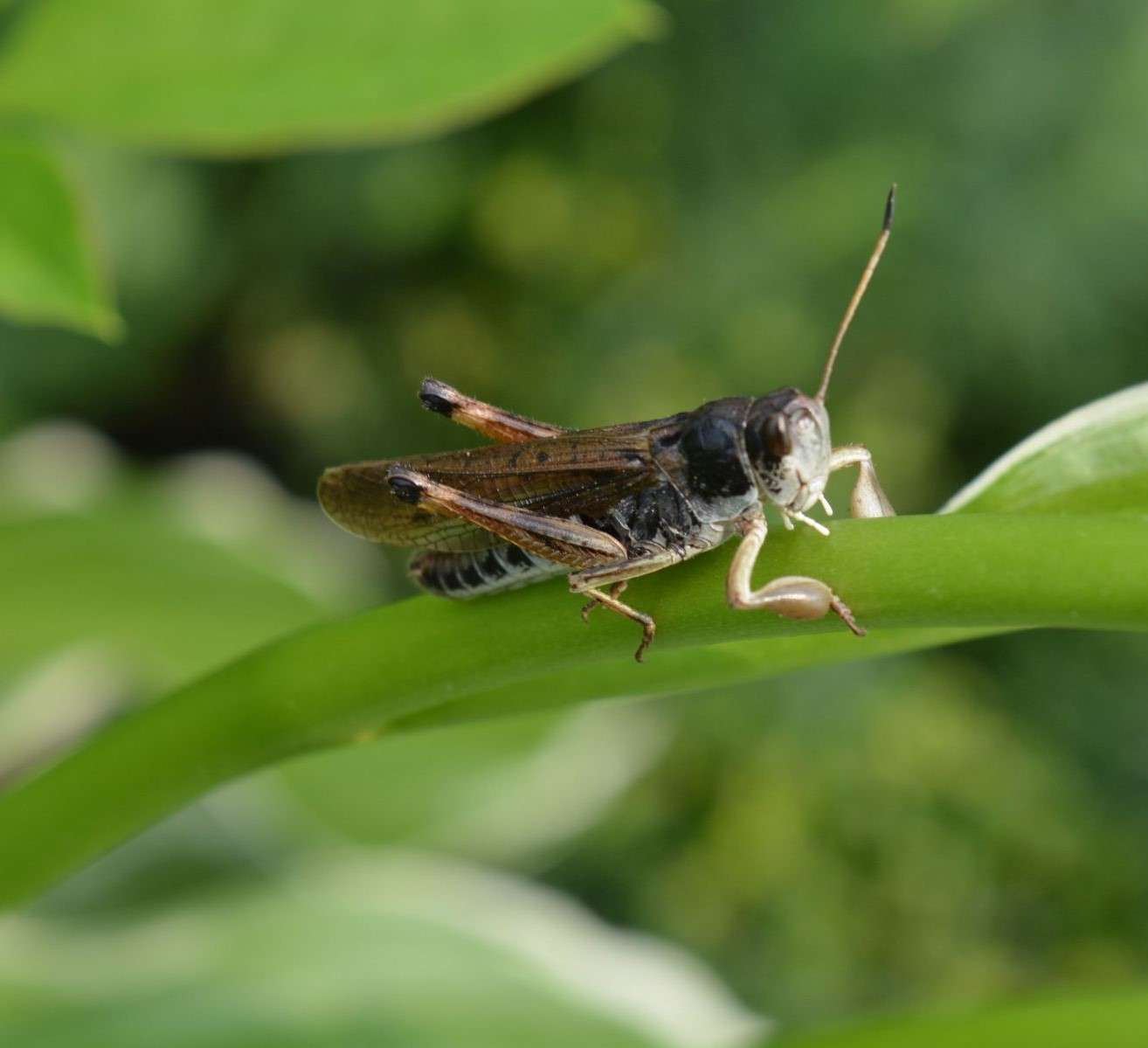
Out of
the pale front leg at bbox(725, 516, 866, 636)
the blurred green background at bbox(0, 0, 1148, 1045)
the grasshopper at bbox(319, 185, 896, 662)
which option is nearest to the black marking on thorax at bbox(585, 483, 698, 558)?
the grasshopper at bbox(319, 185, 896, 662)

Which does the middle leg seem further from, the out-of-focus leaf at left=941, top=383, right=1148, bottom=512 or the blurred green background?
the blurred green background

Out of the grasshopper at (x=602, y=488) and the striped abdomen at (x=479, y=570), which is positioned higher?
the grasshopper at (x=602, y=488)

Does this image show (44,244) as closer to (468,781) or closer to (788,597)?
(788,597)

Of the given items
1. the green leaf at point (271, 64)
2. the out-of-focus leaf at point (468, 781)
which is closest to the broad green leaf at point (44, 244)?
the green leaf at point (271, 64)

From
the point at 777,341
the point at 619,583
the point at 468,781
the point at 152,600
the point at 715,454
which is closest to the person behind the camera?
the point at 619,583

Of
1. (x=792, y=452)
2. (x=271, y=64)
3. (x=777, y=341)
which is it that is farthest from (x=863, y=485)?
(x=777, y=341)

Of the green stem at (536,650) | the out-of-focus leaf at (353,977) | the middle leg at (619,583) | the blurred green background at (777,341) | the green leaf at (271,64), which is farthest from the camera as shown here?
the blurred green background at (777,341)

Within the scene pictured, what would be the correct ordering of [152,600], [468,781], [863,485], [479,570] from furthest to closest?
[468,781] < [152,600] < [863,485] < [479,570]

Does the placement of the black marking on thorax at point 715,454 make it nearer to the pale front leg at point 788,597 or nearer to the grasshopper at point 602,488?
the grasshopper at point 602,488
